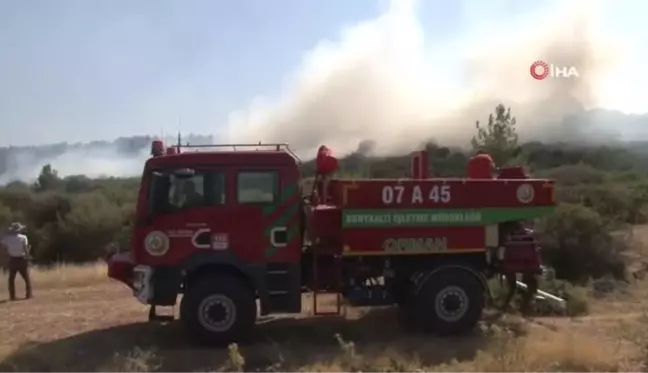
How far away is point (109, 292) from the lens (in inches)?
664

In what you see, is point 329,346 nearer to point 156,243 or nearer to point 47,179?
point 156,243

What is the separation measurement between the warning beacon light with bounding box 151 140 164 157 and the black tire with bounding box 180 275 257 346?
1790mm

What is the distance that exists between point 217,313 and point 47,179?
7207cm

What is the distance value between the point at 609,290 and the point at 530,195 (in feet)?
22.3

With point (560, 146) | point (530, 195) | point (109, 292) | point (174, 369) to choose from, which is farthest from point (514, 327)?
point (560, 146)

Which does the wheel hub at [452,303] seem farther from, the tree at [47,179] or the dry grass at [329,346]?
the tree at [47,179]

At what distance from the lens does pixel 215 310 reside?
10812mm

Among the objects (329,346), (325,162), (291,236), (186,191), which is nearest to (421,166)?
(325,162)

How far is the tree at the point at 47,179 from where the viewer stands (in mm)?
72812

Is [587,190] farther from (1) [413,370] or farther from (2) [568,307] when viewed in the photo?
(1) [413,370]

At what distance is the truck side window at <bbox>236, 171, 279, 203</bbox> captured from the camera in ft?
35.8

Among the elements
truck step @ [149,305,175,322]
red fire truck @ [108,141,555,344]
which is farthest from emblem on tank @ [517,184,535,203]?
truck step @ [149,305,175,322]

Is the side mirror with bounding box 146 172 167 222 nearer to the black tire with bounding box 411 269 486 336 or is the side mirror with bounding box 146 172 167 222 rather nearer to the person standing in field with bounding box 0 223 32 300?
the black tire with bounding box 411 269 486 336

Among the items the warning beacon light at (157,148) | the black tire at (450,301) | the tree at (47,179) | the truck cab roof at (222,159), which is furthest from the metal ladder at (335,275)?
the tree at (47,179)
